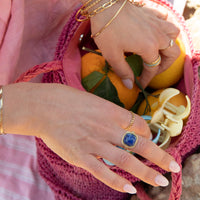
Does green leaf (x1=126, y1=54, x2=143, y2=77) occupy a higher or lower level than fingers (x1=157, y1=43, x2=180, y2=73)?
lower

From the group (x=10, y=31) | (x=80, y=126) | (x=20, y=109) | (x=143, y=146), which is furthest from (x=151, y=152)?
(x=10, y=31)

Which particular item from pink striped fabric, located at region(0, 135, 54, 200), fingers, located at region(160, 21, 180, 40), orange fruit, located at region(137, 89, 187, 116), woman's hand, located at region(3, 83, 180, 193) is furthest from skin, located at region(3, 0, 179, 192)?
pink striped fabric, located at region(0, 135, 54, 200)

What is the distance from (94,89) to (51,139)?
225 mm

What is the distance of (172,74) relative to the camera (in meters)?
0.67

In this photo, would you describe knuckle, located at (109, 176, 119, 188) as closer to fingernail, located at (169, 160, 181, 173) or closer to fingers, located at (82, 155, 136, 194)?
fingers, located at (82, 155, 136, 194)

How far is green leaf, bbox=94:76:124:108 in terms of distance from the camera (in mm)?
626

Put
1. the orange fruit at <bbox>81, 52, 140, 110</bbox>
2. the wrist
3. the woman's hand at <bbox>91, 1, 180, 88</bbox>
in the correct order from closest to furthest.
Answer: the wrist
the woman's hand at <bbox>91, 1, 180, 88</bbox>
the orange fruit at <bbox>81, 52, 140, 110</bbox>

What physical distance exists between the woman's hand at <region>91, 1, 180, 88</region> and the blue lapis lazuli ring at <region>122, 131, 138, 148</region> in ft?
0.65

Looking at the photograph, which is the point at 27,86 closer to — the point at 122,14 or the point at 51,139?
the point at 51,139

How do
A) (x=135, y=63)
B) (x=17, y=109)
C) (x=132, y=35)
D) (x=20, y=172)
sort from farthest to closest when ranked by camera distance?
1. (x=20, y=172)
2. (x=135, y=63)
3. (x=132, y=35)
4. (x=17, y=109)

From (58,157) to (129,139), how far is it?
0.22 m

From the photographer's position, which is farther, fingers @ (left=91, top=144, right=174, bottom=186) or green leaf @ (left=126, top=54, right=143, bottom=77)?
green leaf @ (left=126, top=54, right=143, bottom=77)

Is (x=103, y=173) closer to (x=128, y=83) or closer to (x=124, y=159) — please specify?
A: (x=124, y=159)

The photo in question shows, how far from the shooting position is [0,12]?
0.60 meters
